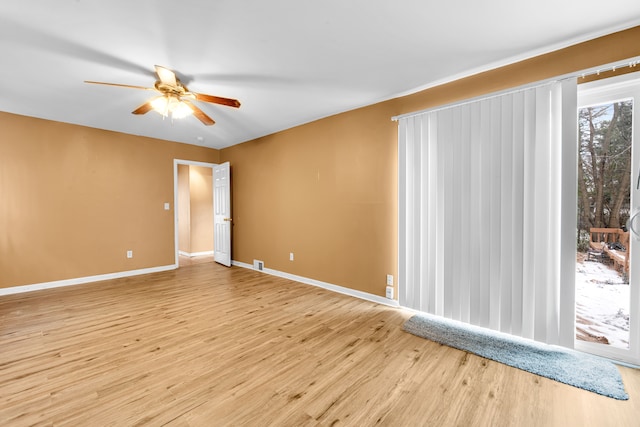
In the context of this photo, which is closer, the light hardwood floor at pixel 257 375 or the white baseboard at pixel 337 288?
the light hardwood floor at pixel 257 375

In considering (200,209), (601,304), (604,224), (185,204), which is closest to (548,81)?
(604,224)

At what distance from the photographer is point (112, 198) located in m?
4.48

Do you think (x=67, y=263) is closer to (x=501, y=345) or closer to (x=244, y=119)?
(x=244, y=119)

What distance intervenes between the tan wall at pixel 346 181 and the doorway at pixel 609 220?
34cm

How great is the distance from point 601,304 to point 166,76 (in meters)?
4.09

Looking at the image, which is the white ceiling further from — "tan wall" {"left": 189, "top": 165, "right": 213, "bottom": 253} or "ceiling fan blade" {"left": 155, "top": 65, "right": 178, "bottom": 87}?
"tan wall" {"left": 189, "top": 165, "right": 213, "bottom": 253}

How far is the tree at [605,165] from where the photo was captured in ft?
6.56

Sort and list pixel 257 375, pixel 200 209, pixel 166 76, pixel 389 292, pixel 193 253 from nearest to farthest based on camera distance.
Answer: pixel 257 375 < pixel 166 76 < pixel 389 292 < pixel 193 253 < pixel 200 209

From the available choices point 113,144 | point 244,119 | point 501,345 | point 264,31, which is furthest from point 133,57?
point 501,345

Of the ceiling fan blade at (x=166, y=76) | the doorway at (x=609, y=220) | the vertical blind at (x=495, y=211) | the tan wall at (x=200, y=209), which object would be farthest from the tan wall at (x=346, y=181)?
the tan wall at (x=200, y=209)

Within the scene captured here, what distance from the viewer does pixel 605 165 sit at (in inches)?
81.7

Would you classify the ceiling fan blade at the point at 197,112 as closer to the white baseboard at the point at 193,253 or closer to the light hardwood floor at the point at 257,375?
the light hardwood floor at the point at 257,375

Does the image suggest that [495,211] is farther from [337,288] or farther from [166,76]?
[166,76]

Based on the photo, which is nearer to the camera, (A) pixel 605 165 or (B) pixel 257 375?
(B) pixel 257 375
